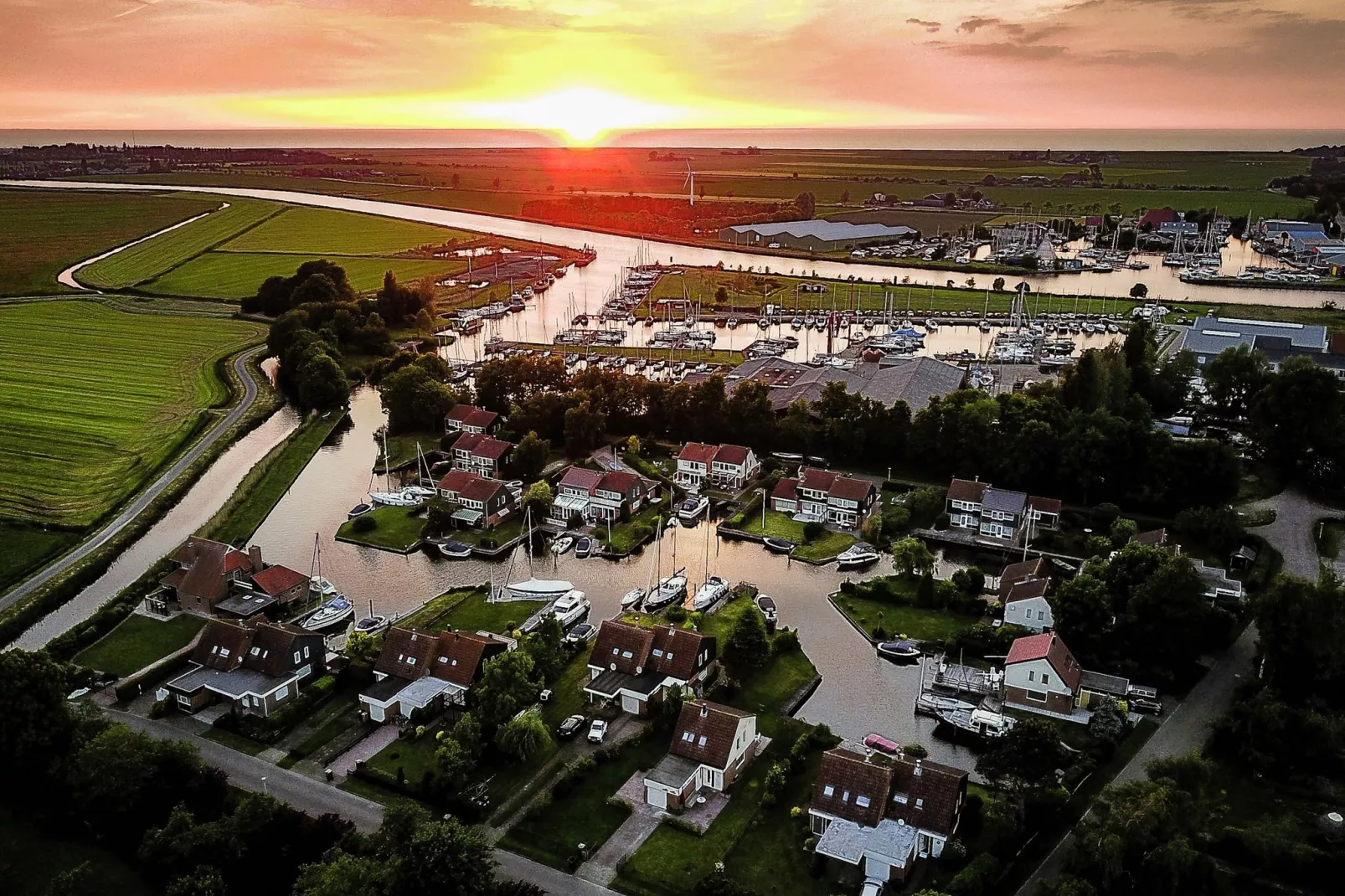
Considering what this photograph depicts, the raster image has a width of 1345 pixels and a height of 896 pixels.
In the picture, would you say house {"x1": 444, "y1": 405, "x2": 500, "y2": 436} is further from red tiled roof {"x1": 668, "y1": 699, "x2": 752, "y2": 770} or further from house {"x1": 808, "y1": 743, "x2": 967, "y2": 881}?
house {"x1": 808, "y1": 743, "x2": 967, "y2": 881}

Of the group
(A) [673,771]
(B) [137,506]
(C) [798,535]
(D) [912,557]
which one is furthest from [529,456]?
(A) [673,771]

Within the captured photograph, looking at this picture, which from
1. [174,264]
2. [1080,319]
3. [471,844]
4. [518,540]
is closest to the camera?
[471,844]

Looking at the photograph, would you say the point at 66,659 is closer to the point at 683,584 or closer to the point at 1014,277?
the point at 683,584

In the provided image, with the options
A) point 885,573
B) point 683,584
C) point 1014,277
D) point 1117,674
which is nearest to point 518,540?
point 683,584

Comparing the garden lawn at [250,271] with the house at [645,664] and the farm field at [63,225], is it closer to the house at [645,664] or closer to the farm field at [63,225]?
the farm field at [63,225]

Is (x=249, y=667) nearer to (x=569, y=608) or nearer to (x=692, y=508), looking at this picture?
(x=569, y=608)

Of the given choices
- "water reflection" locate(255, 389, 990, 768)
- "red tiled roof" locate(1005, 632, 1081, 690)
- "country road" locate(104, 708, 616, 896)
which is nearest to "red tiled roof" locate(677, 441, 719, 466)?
"water reflection" locate(255, 389, 990, 768)
